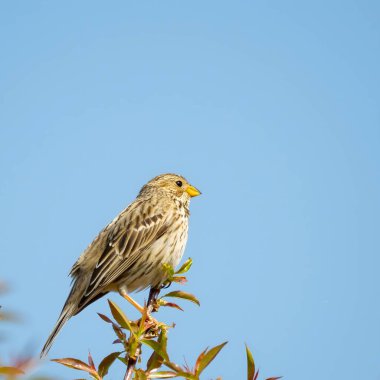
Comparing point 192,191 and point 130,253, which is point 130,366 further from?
point 192,191

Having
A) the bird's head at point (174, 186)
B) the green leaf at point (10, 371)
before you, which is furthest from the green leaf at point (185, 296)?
the bird's head at point (174, 186)

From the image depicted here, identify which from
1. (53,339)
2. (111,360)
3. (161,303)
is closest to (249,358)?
(111,360)

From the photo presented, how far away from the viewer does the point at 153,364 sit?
3.11 m

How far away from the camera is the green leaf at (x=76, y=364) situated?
10.5 feet

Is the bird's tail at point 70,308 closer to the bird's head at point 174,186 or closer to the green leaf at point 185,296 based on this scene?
the bird's head at point 174,186

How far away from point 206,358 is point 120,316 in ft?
2.25

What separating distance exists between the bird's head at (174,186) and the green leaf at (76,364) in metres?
6.33

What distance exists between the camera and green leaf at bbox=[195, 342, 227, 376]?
3.00 meters

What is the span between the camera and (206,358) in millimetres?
3059

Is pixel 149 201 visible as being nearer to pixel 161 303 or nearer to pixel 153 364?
pixel 161 303

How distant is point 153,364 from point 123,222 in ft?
17.9

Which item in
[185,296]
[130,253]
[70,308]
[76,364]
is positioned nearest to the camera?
[76,364]

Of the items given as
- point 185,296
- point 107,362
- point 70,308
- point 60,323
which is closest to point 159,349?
point 107,362

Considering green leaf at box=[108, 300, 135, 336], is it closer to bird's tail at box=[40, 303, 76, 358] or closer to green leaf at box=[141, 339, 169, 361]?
green leaf at box=[141, 339, 169, 361]
